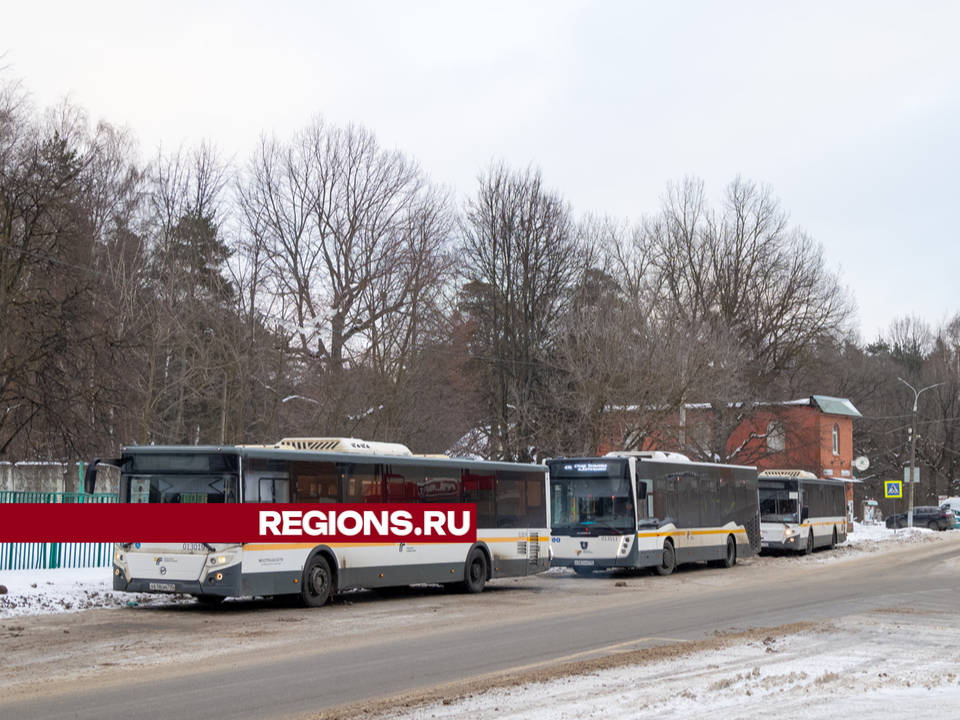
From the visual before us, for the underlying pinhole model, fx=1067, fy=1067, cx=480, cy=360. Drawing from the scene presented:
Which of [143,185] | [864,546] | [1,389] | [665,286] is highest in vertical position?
[143,185]

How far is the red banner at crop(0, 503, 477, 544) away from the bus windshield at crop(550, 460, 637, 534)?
540 centimetres

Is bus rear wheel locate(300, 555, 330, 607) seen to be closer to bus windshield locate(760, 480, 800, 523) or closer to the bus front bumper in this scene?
the bus front bumper

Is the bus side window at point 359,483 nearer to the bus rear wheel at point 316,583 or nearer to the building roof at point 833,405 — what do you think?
the bus rear wheel at point 316,583

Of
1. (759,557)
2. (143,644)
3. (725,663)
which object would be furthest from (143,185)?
(725,663)

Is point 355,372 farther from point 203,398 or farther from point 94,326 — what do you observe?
point 94,326

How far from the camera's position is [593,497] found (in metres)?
27.6

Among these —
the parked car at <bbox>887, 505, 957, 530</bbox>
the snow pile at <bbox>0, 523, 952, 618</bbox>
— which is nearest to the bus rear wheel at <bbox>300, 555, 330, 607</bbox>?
the snow pile at <bbox>0, 523, 952, 618</bbox>

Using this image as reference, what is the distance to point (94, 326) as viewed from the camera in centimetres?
2917

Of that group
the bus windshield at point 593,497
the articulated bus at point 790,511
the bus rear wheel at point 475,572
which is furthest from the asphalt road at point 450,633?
the articulated bus at point 790,511

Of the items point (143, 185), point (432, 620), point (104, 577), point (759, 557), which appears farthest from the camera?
point (143, 185)

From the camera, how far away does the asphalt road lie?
381 inches

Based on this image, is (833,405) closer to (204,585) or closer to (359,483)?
(359,483)

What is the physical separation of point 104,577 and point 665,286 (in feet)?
136

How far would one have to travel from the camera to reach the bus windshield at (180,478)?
1748cm
